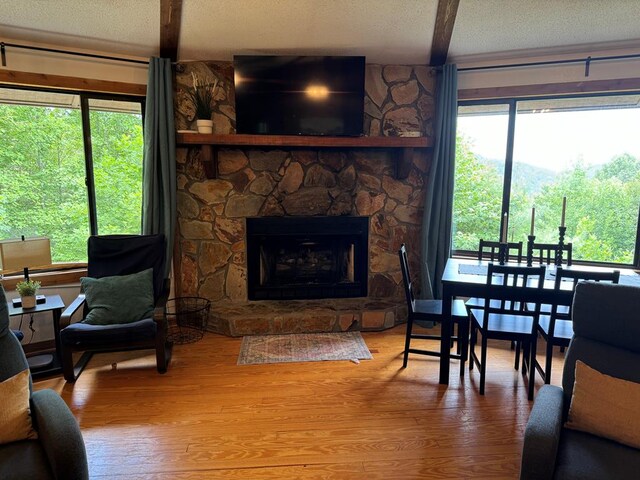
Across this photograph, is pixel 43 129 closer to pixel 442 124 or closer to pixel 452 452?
pixel 442 124

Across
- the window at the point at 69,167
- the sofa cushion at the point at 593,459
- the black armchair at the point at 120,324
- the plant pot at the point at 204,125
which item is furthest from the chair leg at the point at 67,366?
the sofa cushion at the point at 593,459

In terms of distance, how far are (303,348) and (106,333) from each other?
1.55 metres

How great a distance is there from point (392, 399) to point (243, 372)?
1.15 meters

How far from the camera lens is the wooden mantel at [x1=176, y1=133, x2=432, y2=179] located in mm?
3546

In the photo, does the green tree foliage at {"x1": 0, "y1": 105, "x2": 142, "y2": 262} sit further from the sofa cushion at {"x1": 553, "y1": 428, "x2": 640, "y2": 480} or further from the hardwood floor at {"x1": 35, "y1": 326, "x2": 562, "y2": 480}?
the sofa cushion at {"x1": 553, "y1": 428, "x2": 640, "y2": 480}

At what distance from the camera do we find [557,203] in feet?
12.7

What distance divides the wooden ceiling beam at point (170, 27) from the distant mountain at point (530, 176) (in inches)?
125

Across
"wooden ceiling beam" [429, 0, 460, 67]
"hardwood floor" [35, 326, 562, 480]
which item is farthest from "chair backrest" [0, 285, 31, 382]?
"wooden ceiling beam" [429, 0, 460, 67]

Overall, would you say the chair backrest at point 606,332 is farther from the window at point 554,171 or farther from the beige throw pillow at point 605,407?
the window at point 554,171

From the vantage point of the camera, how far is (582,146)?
375cm

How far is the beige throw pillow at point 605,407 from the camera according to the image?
5.17 feet

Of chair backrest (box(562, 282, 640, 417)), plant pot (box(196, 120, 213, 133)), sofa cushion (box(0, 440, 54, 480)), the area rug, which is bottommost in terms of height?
the area rug

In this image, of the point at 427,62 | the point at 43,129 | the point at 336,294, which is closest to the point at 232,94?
the point at 43,129

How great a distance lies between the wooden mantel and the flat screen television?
0.36ft
